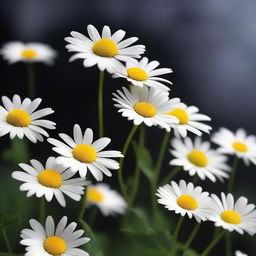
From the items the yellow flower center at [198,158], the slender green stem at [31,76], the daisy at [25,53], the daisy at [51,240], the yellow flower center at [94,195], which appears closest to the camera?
the daisy at [51,240]

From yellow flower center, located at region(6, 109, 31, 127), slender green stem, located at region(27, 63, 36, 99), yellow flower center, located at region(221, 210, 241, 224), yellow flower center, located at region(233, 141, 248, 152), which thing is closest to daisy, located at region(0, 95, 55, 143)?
yellow flower center, located at region(6, 109, 31, 127)

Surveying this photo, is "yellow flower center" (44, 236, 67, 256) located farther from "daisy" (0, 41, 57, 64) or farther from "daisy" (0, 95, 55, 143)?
"daisy" (0, 41, 57, 64)

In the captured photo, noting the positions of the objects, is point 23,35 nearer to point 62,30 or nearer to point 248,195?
point 62,30

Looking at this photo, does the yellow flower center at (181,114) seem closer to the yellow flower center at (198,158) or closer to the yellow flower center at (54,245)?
the yellow flower center at (198,158)

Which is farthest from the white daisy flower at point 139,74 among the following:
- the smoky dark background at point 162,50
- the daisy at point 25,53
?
the smoky dark background at point 162,50

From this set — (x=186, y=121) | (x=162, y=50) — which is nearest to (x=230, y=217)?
(x=186, y=121)

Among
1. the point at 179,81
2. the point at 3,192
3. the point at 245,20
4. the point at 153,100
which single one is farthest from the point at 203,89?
the point at 153,100

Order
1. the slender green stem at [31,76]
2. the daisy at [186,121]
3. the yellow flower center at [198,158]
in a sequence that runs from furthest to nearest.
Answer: the slender green stem at [31,76]
the yellow flower center at [198,158]
the daisy at [186,121]
